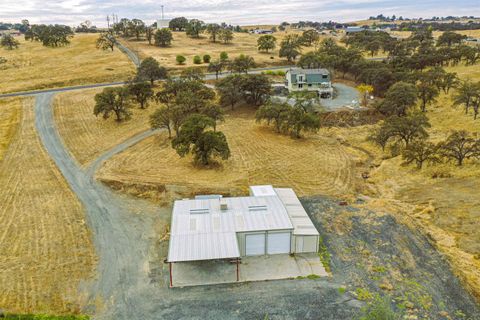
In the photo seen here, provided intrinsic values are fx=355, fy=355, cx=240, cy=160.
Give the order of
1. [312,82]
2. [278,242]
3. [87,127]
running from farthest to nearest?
[312,82], [87,127], [278,242]

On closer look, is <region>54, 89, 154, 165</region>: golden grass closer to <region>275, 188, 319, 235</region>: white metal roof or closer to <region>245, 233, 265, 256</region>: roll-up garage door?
<region>275, 188, 319, 235</region>: white metal roof

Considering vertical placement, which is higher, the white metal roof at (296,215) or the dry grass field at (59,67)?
the dry grass field at (59,67)

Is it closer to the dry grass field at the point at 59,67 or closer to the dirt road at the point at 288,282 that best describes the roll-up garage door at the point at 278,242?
the dirt road at the point at 288,282

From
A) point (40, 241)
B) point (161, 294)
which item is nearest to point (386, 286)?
point (161, 294)

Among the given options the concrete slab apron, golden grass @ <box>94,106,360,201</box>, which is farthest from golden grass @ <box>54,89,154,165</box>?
golden grass @ <box>94,106,360,201</box>

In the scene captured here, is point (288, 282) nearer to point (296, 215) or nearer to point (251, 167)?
point (296, 215)

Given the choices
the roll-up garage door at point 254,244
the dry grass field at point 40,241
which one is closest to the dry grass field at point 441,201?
the roll-up garage door at point 254,244

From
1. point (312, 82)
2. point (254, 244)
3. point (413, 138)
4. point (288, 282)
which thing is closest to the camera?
point (288, 282)
